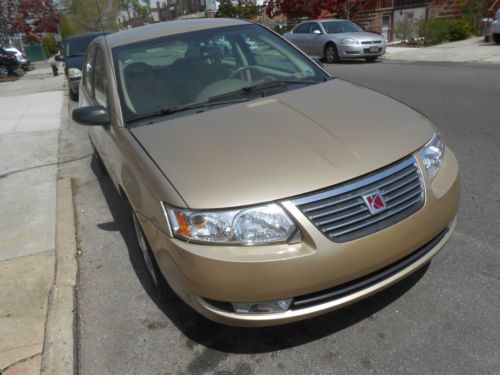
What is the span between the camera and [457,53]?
48.8ft

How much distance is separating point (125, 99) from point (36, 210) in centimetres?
218

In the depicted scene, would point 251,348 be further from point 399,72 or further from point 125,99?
point 399,72

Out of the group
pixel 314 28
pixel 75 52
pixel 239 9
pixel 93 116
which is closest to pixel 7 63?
pixel 75 52

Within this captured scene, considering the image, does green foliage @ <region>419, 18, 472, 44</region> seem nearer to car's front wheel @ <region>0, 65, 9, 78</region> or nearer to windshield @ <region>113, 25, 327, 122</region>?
windshield @ <region>113, 25, 327, 122</region>

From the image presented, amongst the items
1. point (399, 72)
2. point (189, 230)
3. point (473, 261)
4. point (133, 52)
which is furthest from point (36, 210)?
point (399, 72)

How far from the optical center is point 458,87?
28.6ft

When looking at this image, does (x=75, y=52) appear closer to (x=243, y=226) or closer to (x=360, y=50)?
(x=360, y=50)

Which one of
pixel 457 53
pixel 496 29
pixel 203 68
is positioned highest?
pixel 203 68

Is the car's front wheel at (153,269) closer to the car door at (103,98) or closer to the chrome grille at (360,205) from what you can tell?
the car door at (103,98)

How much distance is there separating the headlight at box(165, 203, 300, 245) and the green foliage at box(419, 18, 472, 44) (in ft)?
62.9

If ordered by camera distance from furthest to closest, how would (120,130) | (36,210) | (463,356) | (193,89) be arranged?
(36,210)
(193,89)
(120,130)
(463,356)

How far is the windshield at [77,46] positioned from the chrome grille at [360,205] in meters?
12.2

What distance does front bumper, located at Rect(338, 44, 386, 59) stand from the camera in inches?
575

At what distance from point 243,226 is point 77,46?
495 inches
